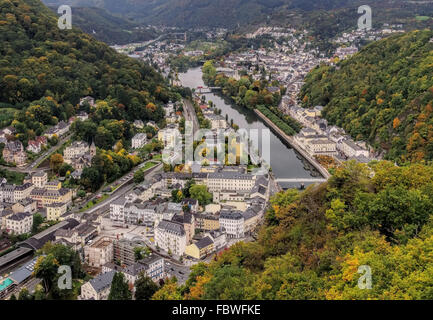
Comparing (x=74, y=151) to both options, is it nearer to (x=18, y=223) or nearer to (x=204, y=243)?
(x=18, y=223)

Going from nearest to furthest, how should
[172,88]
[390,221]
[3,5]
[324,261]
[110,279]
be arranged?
[324,261] → [390,221] → [110,279] → [3,5] → [172,88]

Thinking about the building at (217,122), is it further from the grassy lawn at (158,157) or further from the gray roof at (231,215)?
the gray roof at (231,215)

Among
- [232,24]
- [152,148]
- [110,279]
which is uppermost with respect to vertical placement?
[232,24]

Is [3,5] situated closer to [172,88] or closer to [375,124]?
[172,88]

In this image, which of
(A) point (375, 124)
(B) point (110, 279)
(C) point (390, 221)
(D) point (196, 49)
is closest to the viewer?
(C) point (390, 221)

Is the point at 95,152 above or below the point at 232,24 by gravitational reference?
below

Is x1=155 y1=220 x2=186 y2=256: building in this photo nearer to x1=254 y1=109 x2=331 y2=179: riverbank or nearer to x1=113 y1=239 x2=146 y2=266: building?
x1=113 y1=239 x2=146 y2=266: building

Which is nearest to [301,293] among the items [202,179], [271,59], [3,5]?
[202,179]
